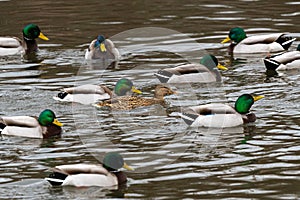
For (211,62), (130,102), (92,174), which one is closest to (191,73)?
(211,62)

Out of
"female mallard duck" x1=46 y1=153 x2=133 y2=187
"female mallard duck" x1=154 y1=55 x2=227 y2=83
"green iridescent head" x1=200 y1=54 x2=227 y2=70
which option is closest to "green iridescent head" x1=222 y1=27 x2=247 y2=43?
"green iridescent head" x1=200 y1=54 x2=227 y2=70

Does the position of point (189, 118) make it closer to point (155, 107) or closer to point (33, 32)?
point (155, 107)

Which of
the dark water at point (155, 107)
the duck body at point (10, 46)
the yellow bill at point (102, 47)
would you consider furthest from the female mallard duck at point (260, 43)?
the duck body at point (10, 46)

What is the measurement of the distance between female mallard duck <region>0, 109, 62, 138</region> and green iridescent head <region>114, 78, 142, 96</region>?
2144 millimetres

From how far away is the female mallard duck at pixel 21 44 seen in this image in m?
19.7

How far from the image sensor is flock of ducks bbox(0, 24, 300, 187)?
11.3 meters

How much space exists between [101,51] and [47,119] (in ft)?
17.2

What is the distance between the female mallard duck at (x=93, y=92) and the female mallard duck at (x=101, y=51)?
9.59ft

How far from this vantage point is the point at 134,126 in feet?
46.0

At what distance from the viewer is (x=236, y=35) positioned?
19.5 m

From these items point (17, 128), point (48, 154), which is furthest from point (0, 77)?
point (48, 154)

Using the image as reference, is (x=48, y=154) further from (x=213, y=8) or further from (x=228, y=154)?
(x=213, y=8)

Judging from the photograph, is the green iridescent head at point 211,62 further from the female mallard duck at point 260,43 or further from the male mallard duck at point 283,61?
the female mallard duck at point 260,43

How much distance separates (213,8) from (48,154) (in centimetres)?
1106
